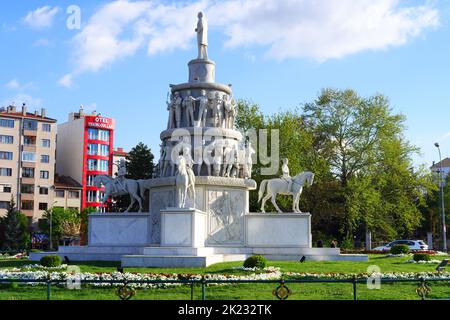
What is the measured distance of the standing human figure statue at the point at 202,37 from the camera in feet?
126

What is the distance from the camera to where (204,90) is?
35.8 meters

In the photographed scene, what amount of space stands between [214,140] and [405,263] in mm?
12209

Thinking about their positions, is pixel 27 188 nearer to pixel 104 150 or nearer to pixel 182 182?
pixel 104 150

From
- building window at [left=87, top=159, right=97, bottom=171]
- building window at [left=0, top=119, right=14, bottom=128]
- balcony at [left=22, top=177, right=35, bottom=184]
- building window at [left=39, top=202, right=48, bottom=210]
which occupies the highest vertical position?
building window at [left=0, top=119, right=14, bottom=128]

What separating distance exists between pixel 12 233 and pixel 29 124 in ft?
63.5

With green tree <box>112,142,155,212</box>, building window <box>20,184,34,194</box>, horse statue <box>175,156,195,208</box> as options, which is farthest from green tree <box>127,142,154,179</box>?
horse statue <box>175,156,195,208</box>

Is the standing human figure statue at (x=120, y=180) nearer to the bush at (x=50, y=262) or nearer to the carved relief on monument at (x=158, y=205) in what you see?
the carved relief on monument at (x=158, y=205)

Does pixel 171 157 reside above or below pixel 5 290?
above

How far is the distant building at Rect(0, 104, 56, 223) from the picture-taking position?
77688mm

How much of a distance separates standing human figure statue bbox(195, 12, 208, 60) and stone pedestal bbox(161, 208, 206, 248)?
13.6m

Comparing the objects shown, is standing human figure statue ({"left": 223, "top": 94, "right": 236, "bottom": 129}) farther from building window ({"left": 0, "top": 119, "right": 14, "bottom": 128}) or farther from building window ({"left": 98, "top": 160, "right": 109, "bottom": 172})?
building window ({"left": 98, "top": 160, "right": 109, "bottom": 172})

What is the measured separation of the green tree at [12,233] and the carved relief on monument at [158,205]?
121ft
